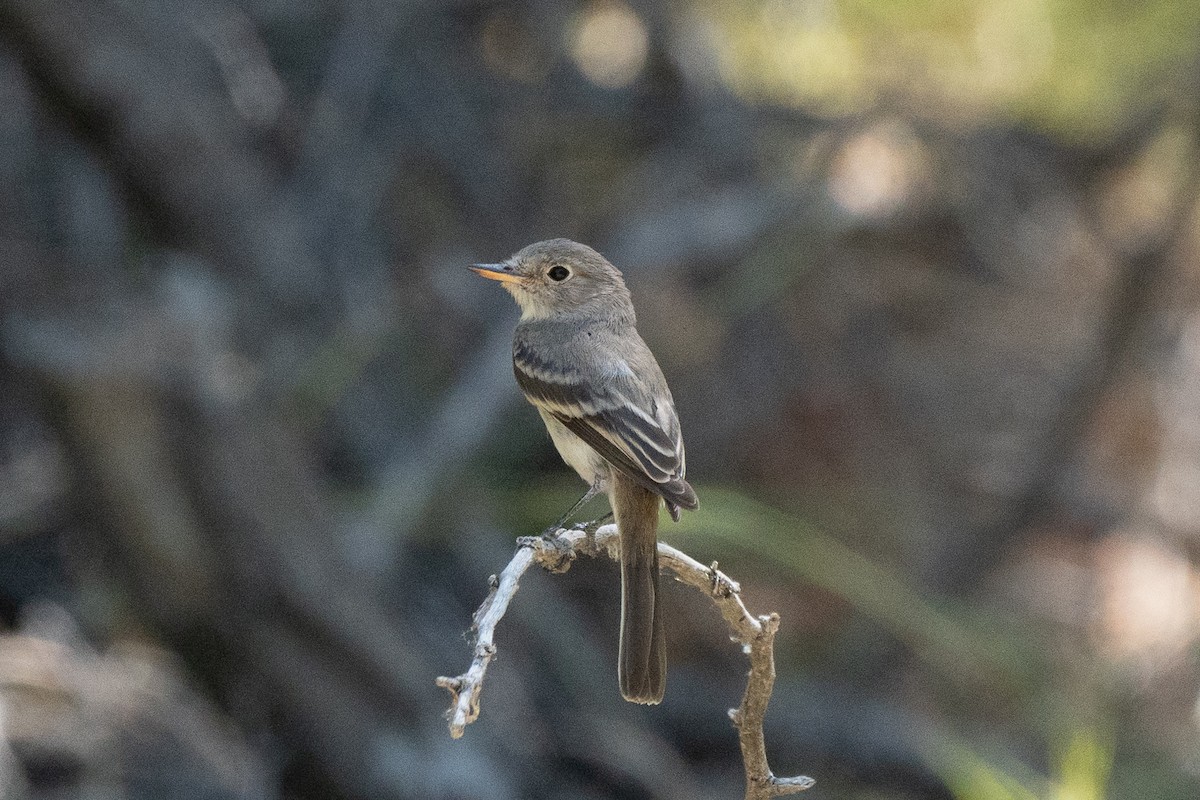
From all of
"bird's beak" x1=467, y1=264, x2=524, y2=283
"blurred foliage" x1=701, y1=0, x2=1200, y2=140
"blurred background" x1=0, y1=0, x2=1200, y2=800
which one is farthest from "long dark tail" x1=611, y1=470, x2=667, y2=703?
"blurred foliage" x1=701, y1=0, x2=1200, y2=140

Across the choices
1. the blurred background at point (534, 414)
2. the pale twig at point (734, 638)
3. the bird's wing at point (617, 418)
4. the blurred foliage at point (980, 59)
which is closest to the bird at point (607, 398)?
the bird's wing at point (617, 418)

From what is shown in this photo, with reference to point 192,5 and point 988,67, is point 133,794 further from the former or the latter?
point 988,67

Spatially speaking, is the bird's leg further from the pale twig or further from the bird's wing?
the pale twig

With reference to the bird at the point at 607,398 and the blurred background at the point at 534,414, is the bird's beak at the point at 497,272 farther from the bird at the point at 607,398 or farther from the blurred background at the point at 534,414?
the blurred background at the point at 534,414

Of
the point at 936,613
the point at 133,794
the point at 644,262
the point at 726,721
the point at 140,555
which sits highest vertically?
the point at 644,262

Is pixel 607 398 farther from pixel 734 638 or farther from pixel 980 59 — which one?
pixel 980 59

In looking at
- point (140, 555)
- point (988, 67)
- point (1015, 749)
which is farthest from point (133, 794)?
point (988, 67)
